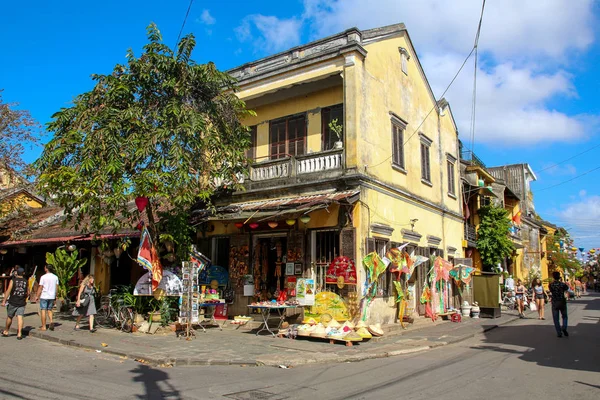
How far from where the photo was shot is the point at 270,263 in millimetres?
15719

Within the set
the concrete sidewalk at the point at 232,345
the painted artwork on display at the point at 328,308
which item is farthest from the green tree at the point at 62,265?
the painted artwork on display at the point at 328,308

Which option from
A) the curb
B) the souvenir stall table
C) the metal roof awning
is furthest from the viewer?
the metal roof awning

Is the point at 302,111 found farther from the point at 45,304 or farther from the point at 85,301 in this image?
the point at 45,304

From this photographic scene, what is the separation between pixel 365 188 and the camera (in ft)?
45.8

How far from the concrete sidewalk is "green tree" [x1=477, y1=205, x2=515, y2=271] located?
1206 cm

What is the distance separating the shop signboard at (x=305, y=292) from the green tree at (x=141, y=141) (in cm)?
354

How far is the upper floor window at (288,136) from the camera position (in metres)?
16.4

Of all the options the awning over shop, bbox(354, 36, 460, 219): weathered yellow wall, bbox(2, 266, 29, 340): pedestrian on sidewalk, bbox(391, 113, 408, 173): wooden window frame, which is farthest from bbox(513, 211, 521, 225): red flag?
bbox(2, 266, 29, 340): pedestrian on sidewalk

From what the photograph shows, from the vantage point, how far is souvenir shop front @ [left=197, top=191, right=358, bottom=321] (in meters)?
13.2

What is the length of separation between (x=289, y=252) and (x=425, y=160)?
26.0 feet

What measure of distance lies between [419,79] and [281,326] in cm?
1216

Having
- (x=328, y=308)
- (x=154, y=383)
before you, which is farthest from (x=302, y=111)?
(x=154, y=383)

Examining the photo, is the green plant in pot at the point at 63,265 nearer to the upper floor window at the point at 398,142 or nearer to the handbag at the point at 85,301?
the handbag at the point at 85,301

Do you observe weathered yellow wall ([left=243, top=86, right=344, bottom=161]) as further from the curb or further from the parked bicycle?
the curb
